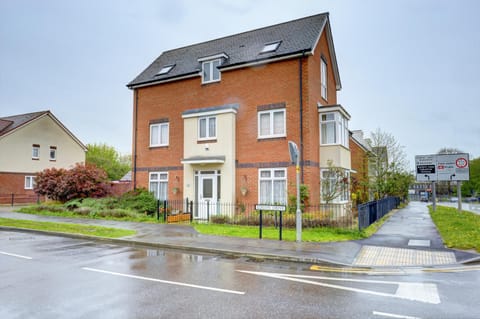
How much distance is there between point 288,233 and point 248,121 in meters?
7.87

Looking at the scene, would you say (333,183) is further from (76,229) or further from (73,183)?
(73,183)

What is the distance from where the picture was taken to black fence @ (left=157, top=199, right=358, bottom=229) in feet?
45.1

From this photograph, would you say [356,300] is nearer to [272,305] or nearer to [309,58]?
[272,305]

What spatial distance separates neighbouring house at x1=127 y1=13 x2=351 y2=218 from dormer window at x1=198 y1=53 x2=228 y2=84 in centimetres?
6

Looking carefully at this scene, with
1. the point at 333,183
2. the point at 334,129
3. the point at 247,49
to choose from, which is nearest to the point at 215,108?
the point at 247,49

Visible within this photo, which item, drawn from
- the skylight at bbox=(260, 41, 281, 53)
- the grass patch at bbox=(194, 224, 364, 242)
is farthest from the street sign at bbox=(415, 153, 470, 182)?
the skylight at bbox=(260, 41, 281, 53)

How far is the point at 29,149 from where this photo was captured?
3528 centimetres

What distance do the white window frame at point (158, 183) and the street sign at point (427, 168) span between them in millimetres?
17688

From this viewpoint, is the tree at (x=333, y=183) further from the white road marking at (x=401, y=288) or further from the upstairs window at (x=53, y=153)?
the upstairs window at (x=53, y=153)

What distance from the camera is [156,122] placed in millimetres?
22031

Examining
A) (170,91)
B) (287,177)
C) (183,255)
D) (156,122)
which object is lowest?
(183,255)

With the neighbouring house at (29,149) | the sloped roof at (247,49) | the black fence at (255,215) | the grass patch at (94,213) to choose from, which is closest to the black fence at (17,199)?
the neighbouring house at (29,149)

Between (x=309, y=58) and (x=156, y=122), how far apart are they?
10505mm

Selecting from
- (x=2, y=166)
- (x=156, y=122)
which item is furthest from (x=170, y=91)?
(x=2, y=166)
